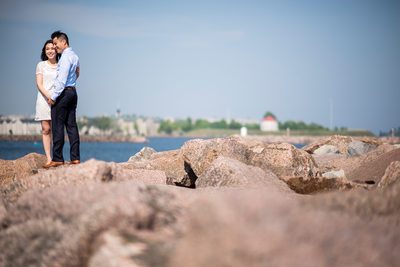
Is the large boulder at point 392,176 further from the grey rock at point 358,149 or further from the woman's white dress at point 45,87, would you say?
the grey rock at point 358,149

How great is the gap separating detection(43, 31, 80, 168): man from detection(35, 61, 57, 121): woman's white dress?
0.79ft

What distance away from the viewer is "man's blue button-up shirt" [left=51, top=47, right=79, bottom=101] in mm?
7352

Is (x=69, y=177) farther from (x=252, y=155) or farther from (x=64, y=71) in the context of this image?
(x=252, y=155)

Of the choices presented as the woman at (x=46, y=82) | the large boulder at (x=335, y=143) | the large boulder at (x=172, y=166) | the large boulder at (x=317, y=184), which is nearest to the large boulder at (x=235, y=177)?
the large boulder at (x=317, y=184)

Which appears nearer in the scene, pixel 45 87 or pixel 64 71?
pixel 64 71

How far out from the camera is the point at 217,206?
260 cm

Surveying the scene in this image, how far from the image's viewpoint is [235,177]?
6.17 meters

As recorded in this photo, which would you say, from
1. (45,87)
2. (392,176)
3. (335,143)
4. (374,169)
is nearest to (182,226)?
(392,176)

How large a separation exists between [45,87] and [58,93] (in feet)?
1.66

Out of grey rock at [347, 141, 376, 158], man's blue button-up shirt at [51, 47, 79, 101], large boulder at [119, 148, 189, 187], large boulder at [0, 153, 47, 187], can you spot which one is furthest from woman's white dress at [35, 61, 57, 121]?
grey rock at [347, 141, 376, 158]

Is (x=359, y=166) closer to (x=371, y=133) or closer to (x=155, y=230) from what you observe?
(x=155, y=230)

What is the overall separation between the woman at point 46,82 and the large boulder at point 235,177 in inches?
116

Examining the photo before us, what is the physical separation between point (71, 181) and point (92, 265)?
186 cm

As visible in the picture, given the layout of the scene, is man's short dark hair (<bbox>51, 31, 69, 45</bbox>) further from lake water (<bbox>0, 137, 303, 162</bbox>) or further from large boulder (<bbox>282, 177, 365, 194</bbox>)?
lake water (<bbox>0, 137, 303, 162</bbox>)
